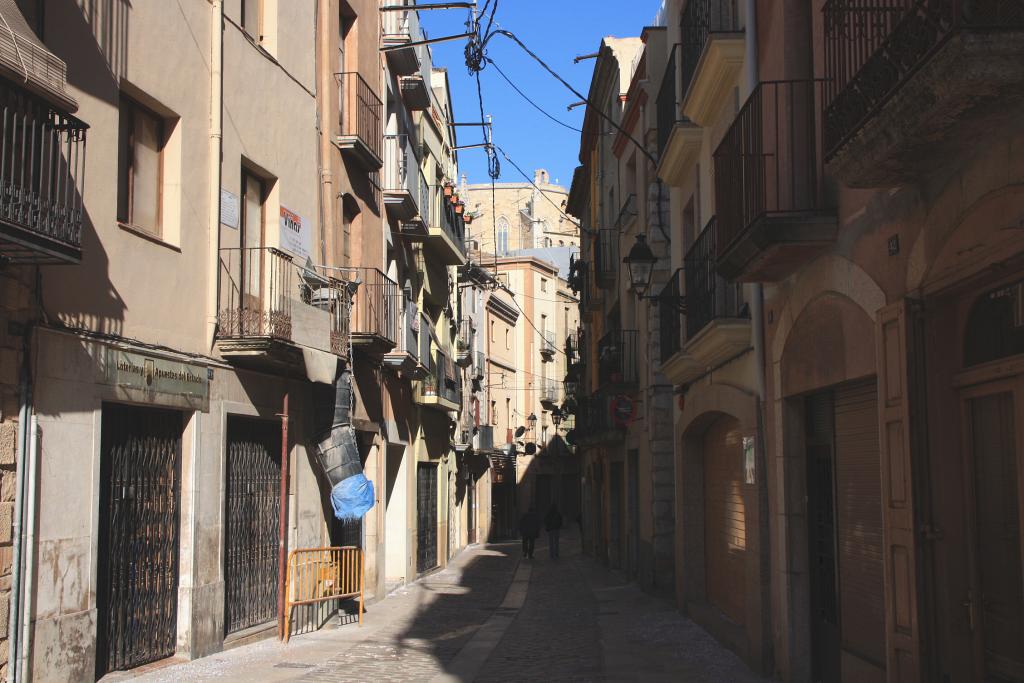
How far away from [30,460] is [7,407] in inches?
18.9

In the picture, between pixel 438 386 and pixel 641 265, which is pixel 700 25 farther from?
pixel 438 386

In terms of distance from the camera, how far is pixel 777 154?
353 inches

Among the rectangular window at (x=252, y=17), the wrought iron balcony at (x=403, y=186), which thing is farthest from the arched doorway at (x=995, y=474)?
the wrought iron balcony at (x=403, y=186)

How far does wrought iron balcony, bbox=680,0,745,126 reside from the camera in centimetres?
1148

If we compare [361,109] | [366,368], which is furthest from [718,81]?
[366,368]

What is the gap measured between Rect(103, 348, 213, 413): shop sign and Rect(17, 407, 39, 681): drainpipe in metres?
1.25

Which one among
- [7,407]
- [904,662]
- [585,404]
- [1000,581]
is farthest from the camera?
[585,404]

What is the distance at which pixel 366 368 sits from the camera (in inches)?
733

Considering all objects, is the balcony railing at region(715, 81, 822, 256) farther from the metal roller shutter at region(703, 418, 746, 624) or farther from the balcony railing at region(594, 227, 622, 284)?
the balcony railing at region(594, 227, 622, 284)

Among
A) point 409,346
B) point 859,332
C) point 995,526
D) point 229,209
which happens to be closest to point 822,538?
point 859,332

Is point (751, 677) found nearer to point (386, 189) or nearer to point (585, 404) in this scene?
point (386, 189)

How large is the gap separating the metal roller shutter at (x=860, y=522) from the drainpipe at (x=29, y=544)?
21.6ft

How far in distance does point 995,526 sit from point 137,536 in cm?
807

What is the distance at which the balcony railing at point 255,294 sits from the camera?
1264 centimetres
